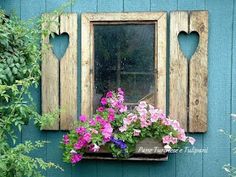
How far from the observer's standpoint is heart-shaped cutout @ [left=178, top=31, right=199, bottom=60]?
258 cm

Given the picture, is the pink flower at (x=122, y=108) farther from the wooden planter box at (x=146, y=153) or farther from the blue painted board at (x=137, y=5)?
the blue painted board at (x=137, y=5)

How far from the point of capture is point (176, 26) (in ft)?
8.38

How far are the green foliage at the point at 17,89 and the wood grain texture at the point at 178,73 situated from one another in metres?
0.79

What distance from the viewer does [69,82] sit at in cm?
265

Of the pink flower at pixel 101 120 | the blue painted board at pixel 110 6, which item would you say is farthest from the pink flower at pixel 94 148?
the blue painted board at pixel 110 6

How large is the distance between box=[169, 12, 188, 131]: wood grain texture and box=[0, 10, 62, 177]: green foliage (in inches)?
31.0

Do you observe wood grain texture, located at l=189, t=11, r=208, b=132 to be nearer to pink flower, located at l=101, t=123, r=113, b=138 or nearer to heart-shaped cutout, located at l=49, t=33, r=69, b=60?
pink flower, located at l=101, t=123, r=113, b=138

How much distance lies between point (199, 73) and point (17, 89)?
115 cm

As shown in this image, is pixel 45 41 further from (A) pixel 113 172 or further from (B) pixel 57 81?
(A) pixel 113 172

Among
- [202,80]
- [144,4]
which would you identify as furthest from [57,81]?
[202,80]

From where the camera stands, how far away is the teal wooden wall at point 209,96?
257cm

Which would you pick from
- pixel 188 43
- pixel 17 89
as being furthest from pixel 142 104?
pixel 17 89

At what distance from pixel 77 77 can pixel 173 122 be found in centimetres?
72

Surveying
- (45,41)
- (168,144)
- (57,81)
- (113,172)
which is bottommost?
(113,172)
